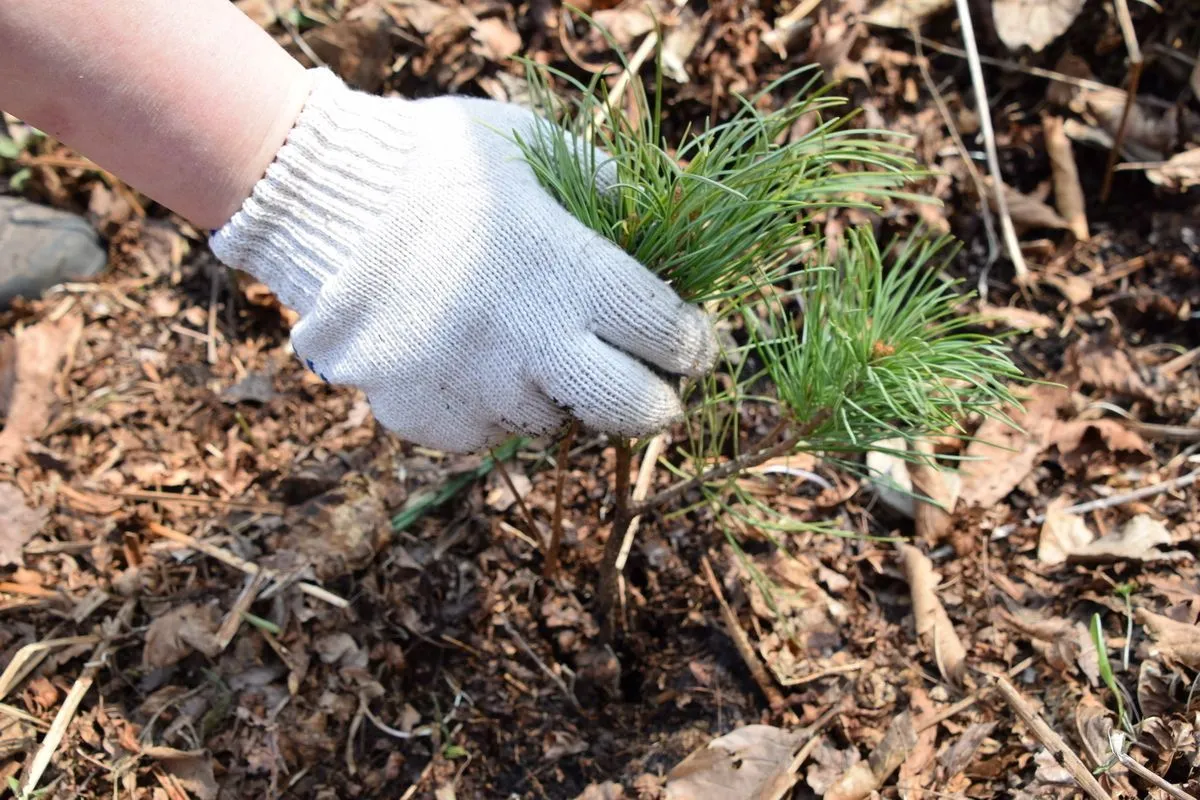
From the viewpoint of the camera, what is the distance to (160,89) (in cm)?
104

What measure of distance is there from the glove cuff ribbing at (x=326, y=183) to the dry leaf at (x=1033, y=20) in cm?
152

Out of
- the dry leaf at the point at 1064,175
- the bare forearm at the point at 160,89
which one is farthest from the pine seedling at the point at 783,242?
the dry leaf at the point at 1064,175

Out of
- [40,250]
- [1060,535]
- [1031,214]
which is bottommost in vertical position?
[1060,535]

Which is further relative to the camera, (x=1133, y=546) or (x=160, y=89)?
(x=1133, y=546)

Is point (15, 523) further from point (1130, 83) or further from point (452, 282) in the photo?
point (1130, 83)

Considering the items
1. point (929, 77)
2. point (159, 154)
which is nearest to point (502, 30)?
point (929, 77)

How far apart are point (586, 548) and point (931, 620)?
2.09 ft

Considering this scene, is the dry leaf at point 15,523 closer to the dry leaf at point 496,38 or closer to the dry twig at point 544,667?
the dry twig at point 544,667

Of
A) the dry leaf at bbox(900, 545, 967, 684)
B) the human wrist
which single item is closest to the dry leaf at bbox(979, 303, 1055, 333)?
the dry leaf at bbox(900, 545, 967, 684)

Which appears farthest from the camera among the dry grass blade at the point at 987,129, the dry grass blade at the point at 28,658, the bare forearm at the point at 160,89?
the dry grass blade at the point at 987,129

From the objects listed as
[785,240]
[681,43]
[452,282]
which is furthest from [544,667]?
[681,43]

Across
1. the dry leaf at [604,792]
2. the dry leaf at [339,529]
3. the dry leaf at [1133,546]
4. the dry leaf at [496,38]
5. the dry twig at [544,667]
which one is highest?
the dry leaf at [496,38]

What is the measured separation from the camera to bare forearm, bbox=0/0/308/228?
3.25ft

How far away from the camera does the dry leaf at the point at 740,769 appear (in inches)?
50.3
